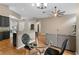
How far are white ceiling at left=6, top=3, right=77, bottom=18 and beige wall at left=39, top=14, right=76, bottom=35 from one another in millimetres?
88

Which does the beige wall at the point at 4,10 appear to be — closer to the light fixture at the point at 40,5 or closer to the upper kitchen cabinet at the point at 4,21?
the upper kitchen cabinet at the point at 4,21

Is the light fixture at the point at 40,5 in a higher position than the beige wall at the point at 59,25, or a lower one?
higher

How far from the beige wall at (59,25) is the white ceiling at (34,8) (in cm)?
9

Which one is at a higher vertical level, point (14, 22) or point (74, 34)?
point (14, 22)

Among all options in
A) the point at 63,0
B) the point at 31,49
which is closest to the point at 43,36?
the point at 31,49

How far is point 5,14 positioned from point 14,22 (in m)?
0.15

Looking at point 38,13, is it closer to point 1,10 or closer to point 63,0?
point 63,0

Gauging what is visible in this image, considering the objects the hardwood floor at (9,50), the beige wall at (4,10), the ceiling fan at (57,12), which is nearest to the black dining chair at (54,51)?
the hardwood floor at (9,50)

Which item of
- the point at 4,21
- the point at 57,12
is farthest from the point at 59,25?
the point at 4,21

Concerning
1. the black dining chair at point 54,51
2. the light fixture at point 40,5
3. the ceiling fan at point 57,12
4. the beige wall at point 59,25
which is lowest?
the black dining chair at point 54,51

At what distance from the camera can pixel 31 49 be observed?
148 centimetres

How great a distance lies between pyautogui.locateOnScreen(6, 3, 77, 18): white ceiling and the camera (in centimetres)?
141

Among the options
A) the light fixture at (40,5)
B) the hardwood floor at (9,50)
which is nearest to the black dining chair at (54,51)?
the hardwood floor at (9,50)

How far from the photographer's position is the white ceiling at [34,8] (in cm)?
141
